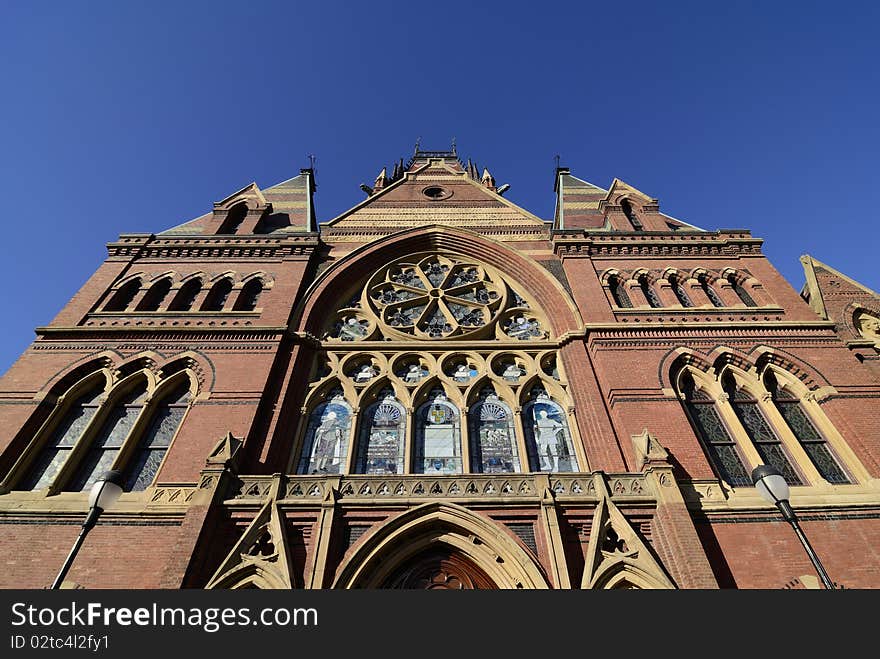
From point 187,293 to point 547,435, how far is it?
10.7 metres

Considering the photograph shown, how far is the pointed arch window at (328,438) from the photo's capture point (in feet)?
35.1

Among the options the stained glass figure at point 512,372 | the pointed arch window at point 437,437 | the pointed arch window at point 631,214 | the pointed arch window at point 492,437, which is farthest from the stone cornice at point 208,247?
the pointed arch window at point 631,214

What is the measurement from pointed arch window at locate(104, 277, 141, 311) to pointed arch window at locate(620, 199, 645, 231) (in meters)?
16.1

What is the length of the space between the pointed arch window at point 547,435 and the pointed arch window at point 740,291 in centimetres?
679

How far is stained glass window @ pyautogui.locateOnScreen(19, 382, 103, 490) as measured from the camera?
32.9 feet

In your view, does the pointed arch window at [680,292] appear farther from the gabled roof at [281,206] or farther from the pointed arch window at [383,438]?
the gabled roof at [281,206]

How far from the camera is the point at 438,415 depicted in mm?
11812

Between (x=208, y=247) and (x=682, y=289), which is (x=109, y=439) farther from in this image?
(x=682, y=289)

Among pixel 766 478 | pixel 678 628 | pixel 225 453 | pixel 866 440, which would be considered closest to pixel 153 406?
pixel 225 453

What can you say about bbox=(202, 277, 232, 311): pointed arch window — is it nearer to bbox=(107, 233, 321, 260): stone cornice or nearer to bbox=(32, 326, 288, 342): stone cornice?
bbox=(107, 233, 321, 260): stone cornice

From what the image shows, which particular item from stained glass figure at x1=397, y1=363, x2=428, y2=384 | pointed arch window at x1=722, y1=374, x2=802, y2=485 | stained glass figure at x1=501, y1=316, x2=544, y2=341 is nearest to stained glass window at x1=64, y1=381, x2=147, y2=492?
stained glass figure at x1=397, y1=363, x2=428, y2=384

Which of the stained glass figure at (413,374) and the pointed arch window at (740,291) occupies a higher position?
the pointed arch window at (740,291)

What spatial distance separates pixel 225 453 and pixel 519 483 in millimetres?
5455

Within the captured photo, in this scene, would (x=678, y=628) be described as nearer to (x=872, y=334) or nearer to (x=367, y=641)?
(x=367, y=641)
